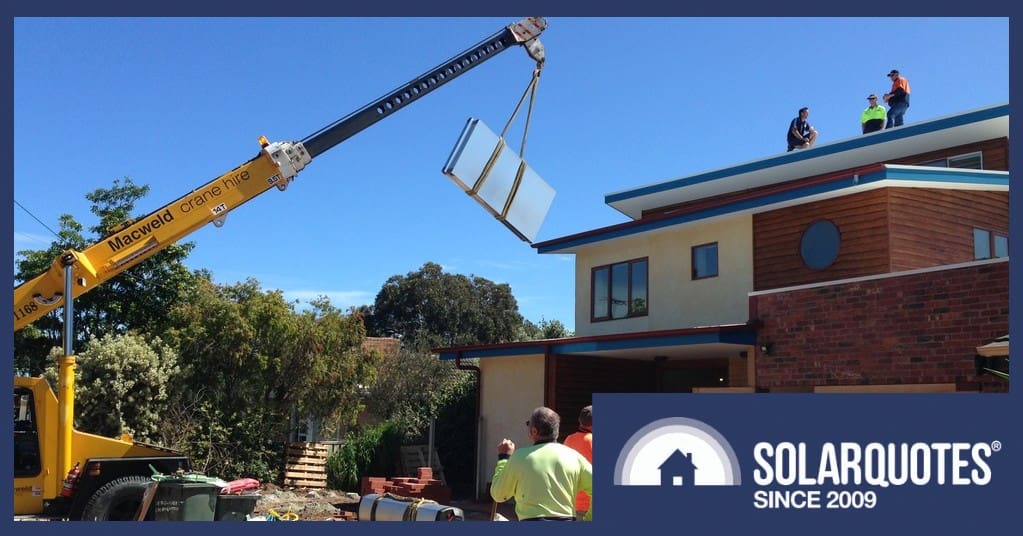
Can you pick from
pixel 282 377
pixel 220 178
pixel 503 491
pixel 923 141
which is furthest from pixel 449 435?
pixel 503 491

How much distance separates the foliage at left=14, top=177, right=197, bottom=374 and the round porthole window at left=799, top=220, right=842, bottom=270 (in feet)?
56.8

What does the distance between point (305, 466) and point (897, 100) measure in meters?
14.6

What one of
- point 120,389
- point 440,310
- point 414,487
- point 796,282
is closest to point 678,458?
point 796,282

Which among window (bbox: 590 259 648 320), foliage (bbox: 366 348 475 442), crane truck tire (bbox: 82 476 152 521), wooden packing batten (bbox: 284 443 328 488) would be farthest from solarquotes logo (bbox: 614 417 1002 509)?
foliage (bbox: 366 348 475 442)

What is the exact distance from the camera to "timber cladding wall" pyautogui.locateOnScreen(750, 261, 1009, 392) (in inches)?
448

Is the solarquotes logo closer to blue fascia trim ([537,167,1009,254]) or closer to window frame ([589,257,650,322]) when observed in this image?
blue fascia trim ([537,167,1009,254])

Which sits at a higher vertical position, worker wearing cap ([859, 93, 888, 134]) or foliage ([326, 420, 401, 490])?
worker wearing cap ([859, 93, 888, 134])

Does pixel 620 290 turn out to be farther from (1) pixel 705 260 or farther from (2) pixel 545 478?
(2) pixel 545 478

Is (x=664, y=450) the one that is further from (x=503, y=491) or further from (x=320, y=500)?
(x=320, y=500)

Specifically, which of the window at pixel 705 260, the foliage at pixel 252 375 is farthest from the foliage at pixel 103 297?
the window at pixel 705 260

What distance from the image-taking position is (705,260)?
59.6ft

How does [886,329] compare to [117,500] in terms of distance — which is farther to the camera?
[886,329]

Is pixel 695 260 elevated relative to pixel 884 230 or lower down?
lower down

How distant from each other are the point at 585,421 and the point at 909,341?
6.25 meters
